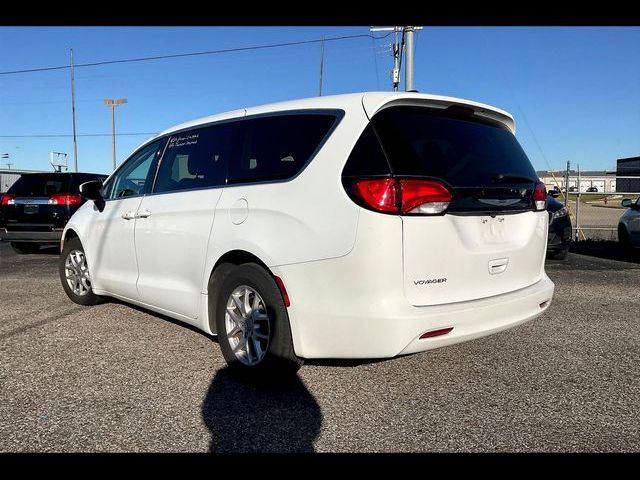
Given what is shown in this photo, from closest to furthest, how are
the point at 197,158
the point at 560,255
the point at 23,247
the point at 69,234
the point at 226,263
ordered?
the point at 226,263 < the point at 197,158 < the point at 69,234 < the point at 560,255 < the point at 23,247

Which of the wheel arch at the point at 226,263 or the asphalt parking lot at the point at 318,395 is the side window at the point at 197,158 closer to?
the wheel arch at the point at 226,263

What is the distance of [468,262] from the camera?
123 inches

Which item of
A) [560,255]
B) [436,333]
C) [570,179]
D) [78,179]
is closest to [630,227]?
[560,255]

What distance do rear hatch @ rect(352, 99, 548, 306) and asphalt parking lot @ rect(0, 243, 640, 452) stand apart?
28.2 inches

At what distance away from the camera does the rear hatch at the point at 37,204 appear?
10109 millimetres

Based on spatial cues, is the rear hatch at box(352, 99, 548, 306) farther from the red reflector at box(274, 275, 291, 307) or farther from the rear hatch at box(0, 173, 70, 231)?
the rear hatch at box(0, 173, 70, 231)

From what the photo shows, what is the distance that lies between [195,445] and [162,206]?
2.21 meters

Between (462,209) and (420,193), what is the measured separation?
1.05 feet

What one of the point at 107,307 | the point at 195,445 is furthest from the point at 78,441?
the point at 107,307

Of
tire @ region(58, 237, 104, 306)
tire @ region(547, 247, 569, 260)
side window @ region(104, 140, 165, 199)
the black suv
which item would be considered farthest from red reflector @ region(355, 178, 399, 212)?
the black suv

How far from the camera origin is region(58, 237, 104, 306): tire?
18.8 ft

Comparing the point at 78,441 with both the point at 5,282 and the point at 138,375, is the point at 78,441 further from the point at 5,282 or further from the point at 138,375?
the point at 5,282

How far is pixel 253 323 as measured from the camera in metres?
3.49

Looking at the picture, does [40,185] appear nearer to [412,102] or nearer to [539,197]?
[412,102]
